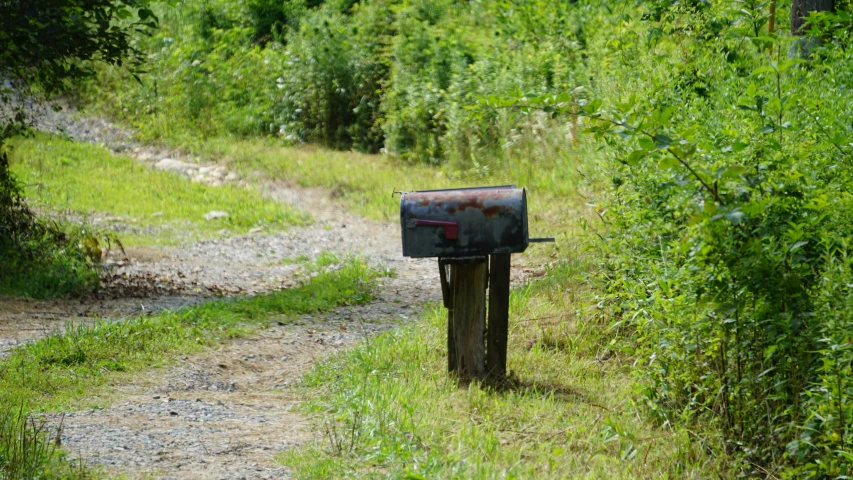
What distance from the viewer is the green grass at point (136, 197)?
14258 millimetres

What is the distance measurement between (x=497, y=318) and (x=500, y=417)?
774mm

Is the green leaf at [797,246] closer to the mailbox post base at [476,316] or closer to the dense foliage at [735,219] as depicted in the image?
the dense foliage at [735,219]

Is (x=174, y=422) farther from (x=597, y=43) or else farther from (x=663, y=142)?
(x=597, y=43)

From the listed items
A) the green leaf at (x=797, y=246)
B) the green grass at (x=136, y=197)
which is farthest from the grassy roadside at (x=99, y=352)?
the green grass at (x=136, y=197)

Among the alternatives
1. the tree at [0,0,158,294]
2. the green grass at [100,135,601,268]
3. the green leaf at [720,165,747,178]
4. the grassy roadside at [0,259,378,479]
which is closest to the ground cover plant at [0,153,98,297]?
the tree at [0,0,158,294]

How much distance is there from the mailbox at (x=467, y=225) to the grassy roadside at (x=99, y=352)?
2244mm

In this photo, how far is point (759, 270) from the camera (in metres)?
4.40

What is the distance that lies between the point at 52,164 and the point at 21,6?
895 cm

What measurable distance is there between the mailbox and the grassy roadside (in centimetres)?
224

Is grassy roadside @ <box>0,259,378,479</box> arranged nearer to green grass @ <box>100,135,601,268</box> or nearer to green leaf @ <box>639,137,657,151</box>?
green grass @ <box>100,135,601,268</box>

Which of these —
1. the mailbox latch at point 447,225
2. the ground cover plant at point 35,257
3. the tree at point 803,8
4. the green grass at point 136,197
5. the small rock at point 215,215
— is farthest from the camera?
the small rock at point 215,215

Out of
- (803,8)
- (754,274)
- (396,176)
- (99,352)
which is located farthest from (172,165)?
(754,274)

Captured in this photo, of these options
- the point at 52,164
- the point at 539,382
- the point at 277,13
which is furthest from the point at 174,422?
the point at 277,13

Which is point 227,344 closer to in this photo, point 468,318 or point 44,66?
point 468,318
